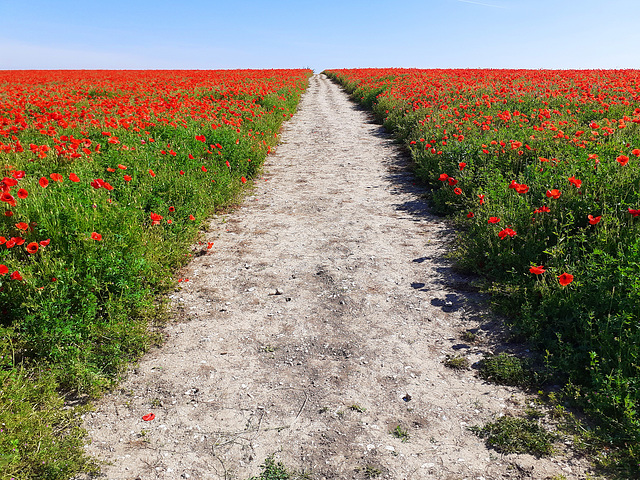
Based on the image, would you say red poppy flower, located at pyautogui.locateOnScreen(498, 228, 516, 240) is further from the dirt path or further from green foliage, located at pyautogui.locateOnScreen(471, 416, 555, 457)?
green foliage, located at pyautogui.locateOnScreen(471, 416, 555, 457)

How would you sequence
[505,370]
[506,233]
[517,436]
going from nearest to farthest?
[517,436], [505,370], [506,233]

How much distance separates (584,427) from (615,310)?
1175mm

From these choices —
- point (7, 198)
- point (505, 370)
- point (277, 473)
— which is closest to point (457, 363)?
point (505, 370)

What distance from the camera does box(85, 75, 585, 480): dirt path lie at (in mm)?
2746

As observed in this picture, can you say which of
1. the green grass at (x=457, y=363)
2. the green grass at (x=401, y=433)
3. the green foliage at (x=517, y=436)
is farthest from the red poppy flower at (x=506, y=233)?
the green grass at (x=401, y=433)

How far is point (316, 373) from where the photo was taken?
3559 mm

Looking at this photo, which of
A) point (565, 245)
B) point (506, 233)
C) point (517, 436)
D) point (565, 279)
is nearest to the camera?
point (517, 436)

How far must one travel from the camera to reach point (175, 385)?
3.41 metres

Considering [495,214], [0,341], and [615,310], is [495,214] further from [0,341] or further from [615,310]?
[0,341]

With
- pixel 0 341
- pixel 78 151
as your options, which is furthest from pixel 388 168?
pixel 0 341

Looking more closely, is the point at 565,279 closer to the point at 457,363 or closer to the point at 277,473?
the point at 457,363

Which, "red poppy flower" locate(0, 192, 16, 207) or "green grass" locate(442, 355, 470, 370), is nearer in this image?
"green grass" locate(442, 355, 470, 370)

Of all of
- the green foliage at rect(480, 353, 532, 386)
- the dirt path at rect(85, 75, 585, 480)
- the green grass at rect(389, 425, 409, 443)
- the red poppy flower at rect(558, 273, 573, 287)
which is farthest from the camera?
the red poppy flower at rect(558, 273, 573, 287)

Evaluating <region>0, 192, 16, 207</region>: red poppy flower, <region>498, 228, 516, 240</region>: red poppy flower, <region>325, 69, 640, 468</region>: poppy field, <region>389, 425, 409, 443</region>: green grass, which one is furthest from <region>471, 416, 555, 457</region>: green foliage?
<region>0, 192, 16, 207</region>: red poppy flower
